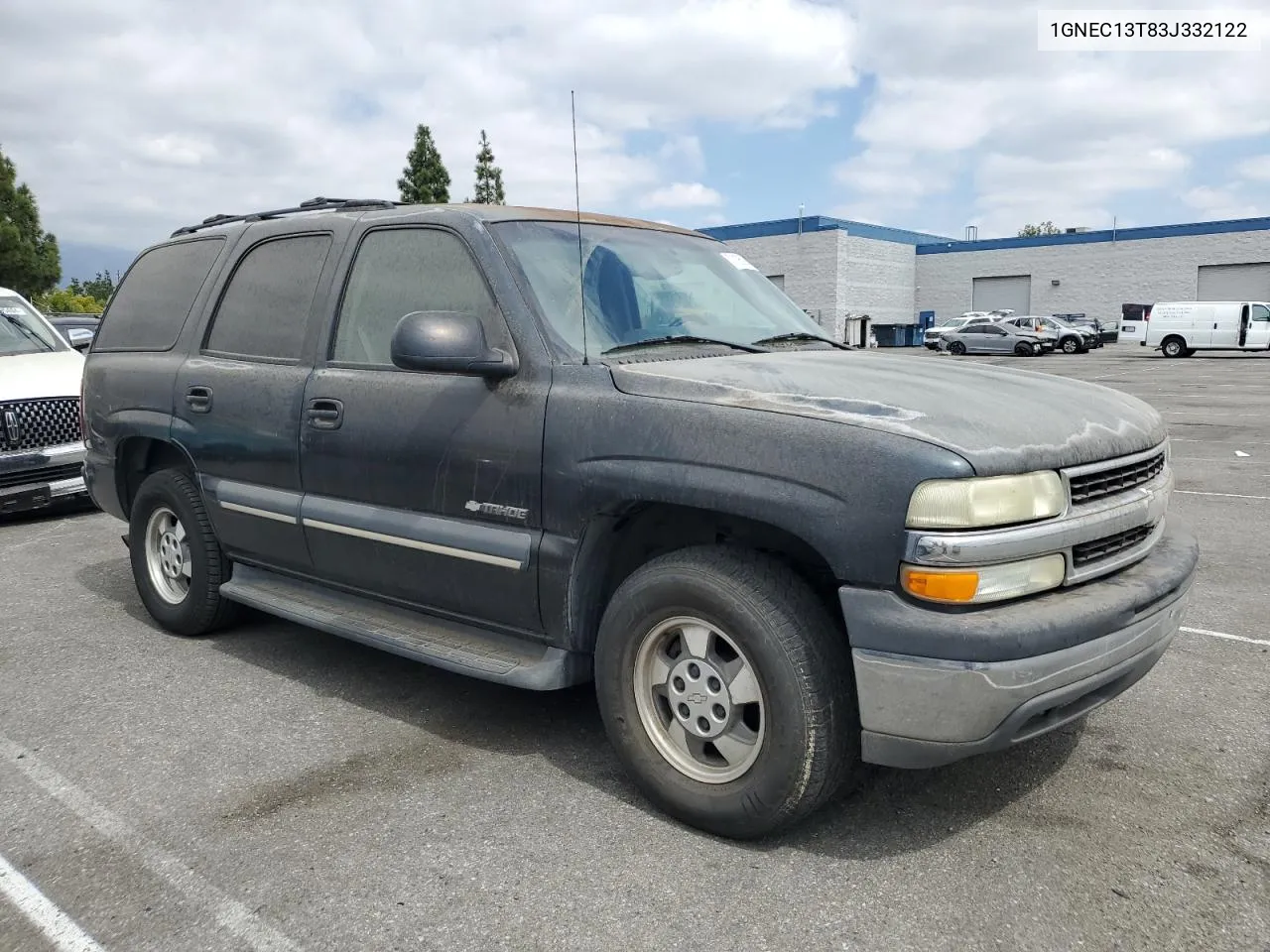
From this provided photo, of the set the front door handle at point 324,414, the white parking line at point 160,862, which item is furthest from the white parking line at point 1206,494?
the white parking line at point 160,862

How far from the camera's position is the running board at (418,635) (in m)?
3.36

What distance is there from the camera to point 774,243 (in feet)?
170

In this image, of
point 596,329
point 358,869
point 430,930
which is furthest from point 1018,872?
point 596,329

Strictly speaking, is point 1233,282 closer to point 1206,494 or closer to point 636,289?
point 1206,494

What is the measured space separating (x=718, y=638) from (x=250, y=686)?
7.62 ft

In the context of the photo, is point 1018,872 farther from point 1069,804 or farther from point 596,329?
point 596,329

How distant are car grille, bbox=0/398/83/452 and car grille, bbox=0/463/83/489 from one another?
0.19 meters

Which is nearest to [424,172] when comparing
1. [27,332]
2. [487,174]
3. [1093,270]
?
[487,174]

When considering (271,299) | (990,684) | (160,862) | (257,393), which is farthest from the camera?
(271,299)

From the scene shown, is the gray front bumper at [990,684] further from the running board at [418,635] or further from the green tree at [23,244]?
the green tree at [23,244]

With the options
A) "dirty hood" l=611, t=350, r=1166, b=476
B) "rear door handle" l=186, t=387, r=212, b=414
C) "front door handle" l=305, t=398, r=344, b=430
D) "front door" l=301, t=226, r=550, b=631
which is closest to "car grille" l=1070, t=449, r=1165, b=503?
"dirty hood" l=611, t=350, r=1166, b=476

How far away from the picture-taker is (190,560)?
4883 mm

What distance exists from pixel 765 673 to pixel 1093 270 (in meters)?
56.7

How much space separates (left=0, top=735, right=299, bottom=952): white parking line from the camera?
255cm
